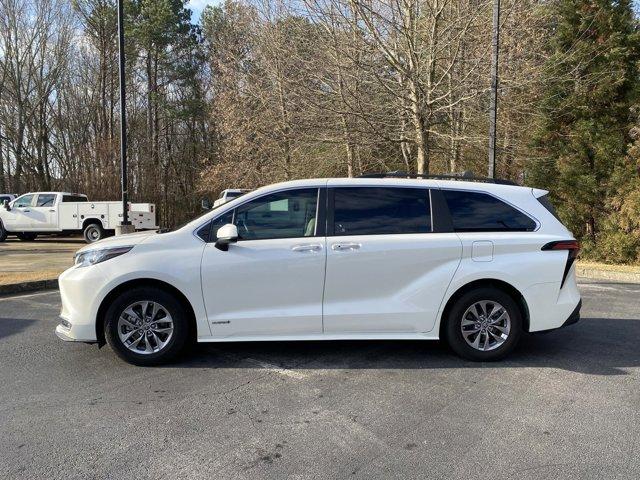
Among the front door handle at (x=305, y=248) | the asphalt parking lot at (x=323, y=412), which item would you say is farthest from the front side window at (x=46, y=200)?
the front door handle at (x=305, y=248)

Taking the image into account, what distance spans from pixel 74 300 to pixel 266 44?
15011mm

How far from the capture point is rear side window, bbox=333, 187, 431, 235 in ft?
16.3

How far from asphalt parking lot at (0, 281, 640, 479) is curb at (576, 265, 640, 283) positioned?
21.1 feet

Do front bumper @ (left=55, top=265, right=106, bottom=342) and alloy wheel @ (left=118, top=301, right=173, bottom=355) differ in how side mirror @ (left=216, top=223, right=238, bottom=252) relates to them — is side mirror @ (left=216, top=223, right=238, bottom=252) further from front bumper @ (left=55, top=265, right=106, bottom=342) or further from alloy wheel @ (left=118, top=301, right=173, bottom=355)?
front bumper @ (left=55, top=265, right=106, bottom=342)

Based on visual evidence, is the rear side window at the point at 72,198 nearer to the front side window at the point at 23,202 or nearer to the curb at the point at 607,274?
the front side window at the point at 23,202

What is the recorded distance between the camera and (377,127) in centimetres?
1502

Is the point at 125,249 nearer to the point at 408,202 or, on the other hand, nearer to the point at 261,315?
the point at 261,315

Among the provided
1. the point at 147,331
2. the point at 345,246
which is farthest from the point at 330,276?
the point at 147,331

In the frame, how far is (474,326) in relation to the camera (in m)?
5.01

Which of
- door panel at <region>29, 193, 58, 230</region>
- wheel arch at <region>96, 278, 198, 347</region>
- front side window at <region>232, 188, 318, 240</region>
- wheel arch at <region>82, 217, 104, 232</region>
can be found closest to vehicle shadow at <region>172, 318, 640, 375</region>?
wheel arch at <region>96, 278, 198, 347</region>

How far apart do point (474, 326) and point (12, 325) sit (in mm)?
5668

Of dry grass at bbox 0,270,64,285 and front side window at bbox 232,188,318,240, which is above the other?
front side window at bbox 232,188,318,240

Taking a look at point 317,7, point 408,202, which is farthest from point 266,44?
point 408,202

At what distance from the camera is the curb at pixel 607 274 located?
11242 mm
